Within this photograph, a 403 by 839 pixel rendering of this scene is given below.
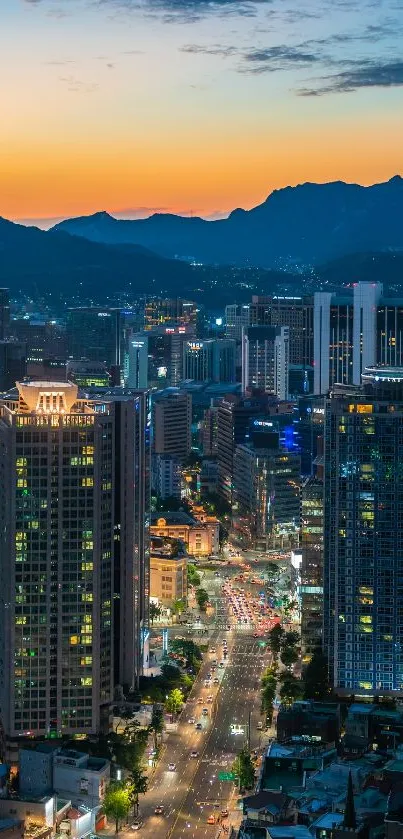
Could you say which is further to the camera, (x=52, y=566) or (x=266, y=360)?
(x=266, y=360)

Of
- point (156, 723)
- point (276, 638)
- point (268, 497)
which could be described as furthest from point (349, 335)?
point (156, 723)

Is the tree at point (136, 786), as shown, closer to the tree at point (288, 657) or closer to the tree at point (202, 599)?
the tree at point (288, 657)

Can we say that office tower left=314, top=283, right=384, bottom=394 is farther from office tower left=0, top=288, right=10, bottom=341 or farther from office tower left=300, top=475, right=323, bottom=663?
office tower left=300, top=475, right=323, bottom=663

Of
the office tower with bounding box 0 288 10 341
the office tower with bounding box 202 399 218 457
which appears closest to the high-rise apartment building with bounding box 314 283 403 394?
the office tower with bounding box 202 399 218 457

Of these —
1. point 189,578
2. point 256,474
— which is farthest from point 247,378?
point 189,578

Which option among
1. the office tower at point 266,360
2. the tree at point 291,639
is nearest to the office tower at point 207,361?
the office tower at point 266,360

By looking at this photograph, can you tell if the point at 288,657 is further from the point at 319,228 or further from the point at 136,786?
the point at 319,228
